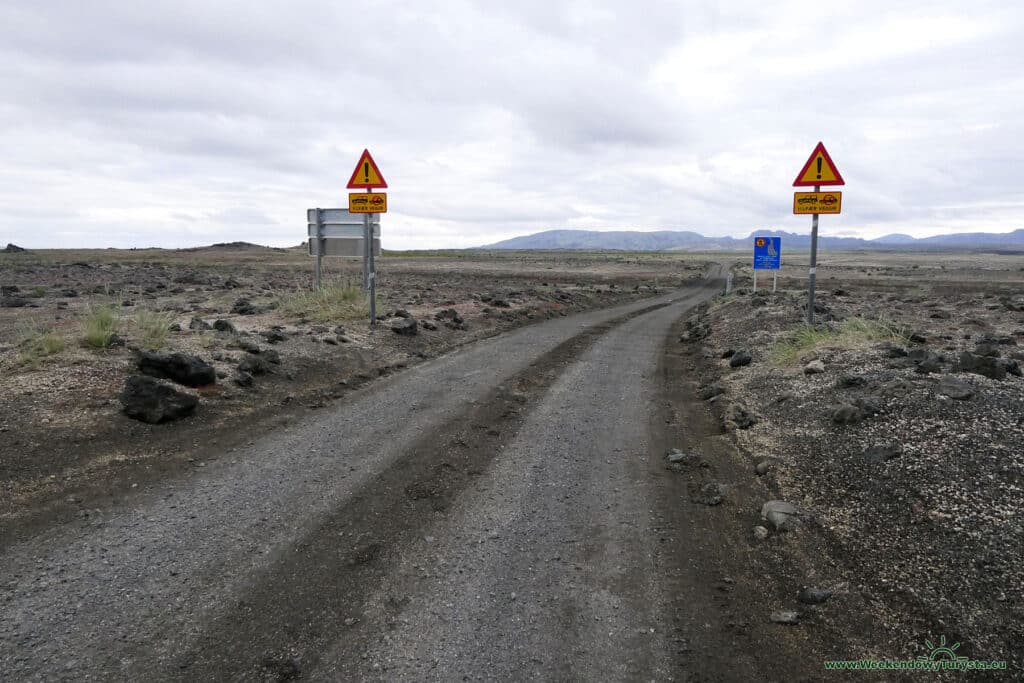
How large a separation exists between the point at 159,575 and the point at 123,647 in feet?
2.54

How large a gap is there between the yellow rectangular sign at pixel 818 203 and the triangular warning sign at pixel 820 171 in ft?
0.91

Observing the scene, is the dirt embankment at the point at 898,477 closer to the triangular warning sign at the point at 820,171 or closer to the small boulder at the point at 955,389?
the small boulder at the point at 955,389

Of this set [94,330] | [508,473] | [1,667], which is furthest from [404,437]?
[94,330]

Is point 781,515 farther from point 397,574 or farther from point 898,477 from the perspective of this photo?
point 397,574

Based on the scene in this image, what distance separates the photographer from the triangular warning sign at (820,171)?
38.1 ft

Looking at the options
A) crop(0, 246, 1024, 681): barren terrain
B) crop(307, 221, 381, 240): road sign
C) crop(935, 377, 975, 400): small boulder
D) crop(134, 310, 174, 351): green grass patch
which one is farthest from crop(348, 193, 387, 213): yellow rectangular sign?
crop(935, 377, 975, 400): small boulder

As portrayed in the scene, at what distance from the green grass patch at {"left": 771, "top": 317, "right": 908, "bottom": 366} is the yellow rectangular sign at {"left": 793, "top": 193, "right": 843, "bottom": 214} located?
2194mm

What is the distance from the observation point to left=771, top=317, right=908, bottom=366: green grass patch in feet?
34.9

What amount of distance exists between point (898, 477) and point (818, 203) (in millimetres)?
7919

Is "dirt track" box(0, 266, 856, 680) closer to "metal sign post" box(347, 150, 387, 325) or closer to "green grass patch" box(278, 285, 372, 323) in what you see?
"metal sign post" box(347, 150, 387, 325)

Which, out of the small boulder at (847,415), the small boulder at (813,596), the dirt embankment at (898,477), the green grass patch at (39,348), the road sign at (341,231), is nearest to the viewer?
the dirt embankment at (898,477)

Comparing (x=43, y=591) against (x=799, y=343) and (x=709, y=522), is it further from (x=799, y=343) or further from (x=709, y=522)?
(x=799, y=343)

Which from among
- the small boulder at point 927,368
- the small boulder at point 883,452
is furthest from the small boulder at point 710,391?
the small boulder at point 883,452

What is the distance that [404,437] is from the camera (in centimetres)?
729
